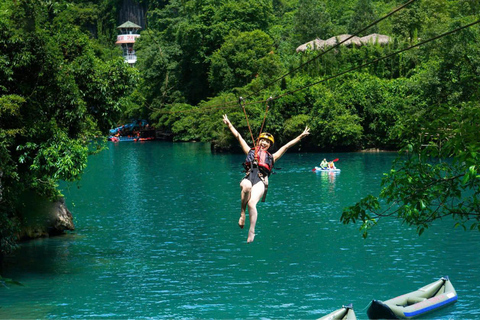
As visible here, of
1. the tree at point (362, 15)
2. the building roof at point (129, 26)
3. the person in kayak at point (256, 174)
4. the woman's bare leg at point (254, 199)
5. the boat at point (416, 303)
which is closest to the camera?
the woman's bare leg at point (254, 199)

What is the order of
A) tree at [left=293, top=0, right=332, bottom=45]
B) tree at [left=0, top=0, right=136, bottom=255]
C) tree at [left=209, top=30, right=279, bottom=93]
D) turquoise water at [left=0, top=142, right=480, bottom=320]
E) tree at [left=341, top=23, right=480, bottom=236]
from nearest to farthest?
tree at [left=341, top=23, right=480, bottom=236], turquoise water at [left=0, top=142, right=480, bottom=320], tree at [left=0, top=0, right=136, bottom=255], tree at [left=209, top=30, right=279, bottom=93], tree at [left=293, top=0, right=332, bottom=45]

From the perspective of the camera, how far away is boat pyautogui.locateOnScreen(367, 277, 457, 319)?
20.7 metres

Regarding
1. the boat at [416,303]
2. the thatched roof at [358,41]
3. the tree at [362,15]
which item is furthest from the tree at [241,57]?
the boat at [416,303]

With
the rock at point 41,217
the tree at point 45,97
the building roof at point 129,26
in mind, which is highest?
the building roof at point 129,26

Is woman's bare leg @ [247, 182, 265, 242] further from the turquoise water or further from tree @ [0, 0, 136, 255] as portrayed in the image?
tree @ [0, 0, 136, 255]

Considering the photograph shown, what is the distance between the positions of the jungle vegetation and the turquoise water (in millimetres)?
2453

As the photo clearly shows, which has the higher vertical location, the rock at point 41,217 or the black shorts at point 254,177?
the black shorts at point 254,177

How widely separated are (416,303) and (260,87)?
60.0 metres

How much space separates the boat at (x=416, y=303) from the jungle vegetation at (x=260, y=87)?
294 centimetres

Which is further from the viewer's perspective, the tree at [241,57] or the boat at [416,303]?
the tree at [241,57]

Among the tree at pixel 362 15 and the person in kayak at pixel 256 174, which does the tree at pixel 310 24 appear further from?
the person in kayak at pixel 256 174

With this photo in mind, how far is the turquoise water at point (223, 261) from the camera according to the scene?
2270 centimetres

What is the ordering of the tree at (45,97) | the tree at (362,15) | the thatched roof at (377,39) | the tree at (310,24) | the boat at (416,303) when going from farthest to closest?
the tree at (310,24) → the tree at (362,15) → the thatched roof at (377,39) → the tree at (45,97) → the boat at (416,303)

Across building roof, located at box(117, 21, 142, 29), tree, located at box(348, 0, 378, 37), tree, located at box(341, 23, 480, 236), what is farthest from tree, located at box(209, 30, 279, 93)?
tree, located at box(341, 23, 480, 236)
